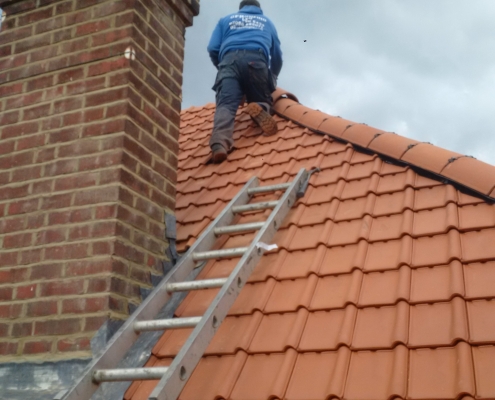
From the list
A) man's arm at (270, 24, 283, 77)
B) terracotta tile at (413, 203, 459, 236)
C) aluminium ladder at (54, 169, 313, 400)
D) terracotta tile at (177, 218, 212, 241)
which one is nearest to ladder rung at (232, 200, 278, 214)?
aluminium ladder at (54, 169, 313, 400)

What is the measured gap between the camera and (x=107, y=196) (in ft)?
8.23

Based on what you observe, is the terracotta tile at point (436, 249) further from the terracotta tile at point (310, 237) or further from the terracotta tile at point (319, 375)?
the terracotta tile at point (319, 375)

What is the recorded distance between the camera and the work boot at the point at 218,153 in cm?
418

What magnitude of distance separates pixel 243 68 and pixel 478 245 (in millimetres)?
3041

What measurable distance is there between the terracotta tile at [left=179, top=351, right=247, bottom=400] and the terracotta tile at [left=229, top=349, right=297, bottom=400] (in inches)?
1.0

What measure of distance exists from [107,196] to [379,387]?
1.50 m

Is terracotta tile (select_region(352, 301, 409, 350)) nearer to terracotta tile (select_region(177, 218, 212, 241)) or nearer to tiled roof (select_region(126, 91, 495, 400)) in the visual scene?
tiled roof (select_region(126, 91, 495, 400))

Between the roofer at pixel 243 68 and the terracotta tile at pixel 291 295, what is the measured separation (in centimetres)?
197

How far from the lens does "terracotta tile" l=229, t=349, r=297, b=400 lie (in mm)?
1877

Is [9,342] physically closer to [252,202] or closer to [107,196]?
[107,196]

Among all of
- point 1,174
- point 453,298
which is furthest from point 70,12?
point 453,298

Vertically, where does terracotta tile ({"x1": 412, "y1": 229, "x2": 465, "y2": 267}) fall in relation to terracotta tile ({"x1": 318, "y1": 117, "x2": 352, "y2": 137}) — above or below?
below

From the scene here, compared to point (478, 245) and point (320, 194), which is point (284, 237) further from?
point (478, 245)

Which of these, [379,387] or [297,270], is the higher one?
[297,270]
